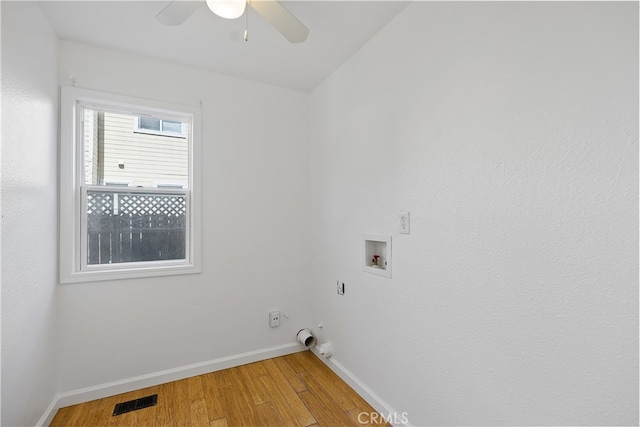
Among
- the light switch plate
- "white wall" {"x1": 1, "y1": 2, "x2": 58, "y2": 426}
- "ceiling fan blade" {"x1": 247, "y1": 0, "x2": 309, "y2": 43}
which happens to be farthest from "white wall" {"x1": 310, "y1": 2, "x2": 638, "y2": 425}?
"white wall" {"x1": 1, "y1": 2, "x2": 58, "y2": 426}

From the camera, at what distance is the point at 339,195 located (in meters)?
2.36

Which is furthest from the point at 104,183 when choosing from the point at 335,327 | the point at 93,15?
the point at 335,327

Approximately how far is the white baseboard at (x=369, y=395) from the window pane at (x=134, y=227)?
154cm

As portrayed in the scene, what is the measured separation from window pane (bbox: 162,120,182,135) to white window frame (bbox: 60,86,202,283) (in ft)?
0.19

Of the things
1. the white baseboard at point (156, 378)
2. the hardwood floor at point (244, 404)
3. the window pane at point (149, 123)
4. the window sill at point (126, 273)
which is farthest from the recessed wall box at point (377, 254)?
the window pane at point (149, 123)

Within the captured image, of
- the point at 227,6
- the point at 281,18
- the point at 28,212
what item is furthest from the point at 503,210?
the point at 28,212

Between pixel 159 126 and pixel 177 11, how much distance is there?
3.80ft

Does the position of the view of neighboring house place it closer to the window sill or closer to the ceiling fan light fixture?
the window sill

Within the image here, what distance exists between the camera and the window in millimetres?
2287

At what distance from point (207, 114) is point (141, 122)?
0.50 meters

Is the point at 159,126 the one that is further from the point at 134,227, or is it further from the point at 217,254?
the point at 217,254

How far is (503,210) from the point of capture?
123 centimetres

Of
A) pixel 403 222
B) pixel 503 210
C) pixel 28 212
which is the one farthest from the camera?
pixel 403 222

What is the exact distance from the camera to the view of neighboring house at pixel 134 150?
214 centimetres
